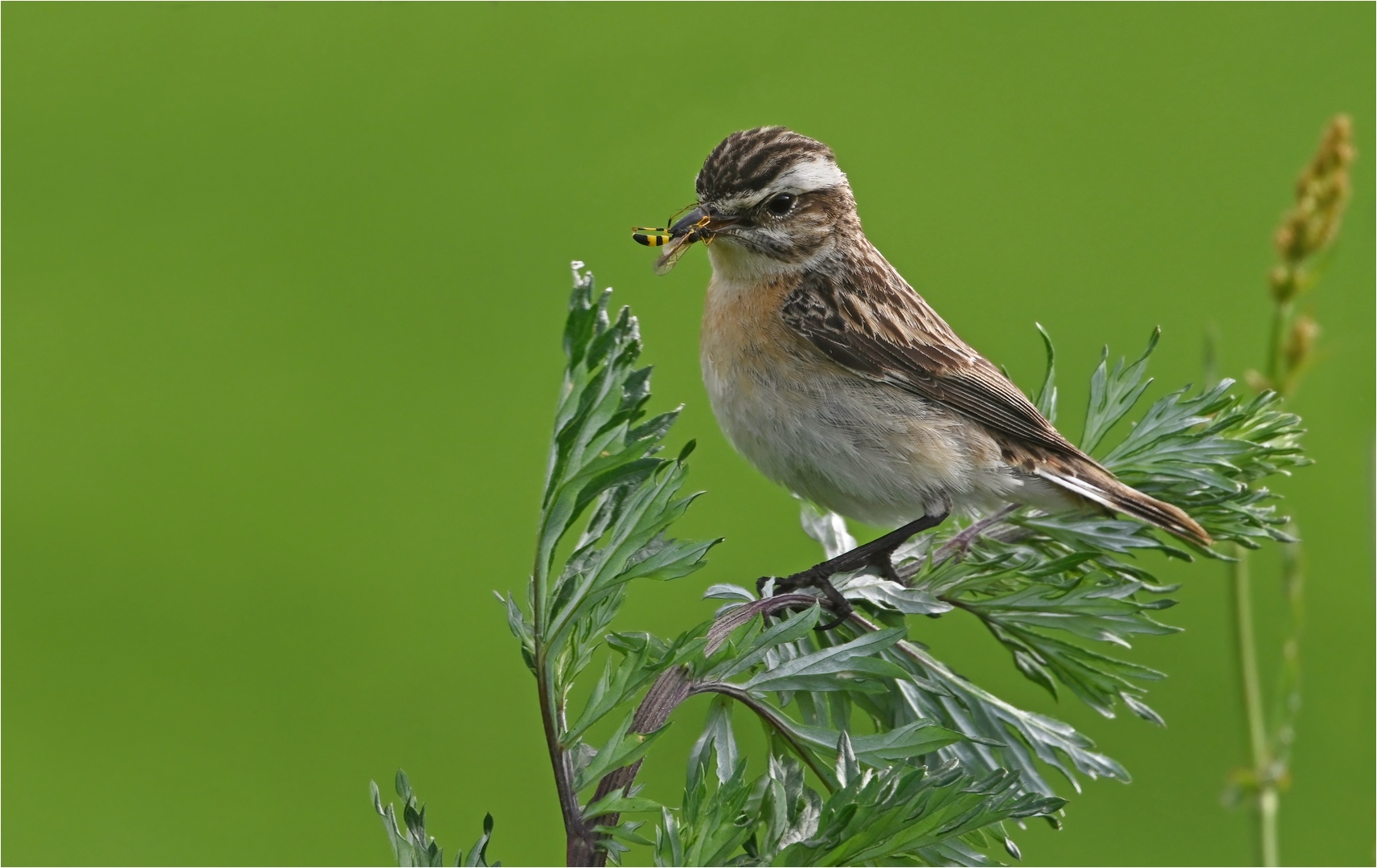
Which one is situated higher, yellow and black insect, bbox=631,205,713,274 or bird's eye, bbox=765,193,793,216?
bird's eye, bbox=765,193,793,216

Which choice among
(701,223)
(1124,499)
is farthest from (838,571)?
(701,223)

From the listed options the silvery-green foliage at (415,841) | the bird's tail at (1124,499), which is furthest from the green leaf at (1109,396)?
the silvery-green foliage at (415,841)

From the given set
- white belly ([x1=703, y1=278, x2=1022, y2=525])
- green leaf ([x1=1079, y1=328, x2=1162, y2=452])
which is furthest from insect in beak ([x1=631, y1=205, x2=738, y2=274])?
green leaf ([x1=1079, y1=328, x2=1162, y2=452])

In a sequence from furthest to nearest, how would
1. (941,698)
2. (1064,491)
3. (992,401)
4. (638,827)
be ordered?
(992,401) < (1064,491) < (941,698) < (638,827)

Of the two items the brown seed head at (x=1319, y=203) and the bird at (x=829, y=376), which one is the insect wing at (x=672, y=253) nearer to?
the bird at (x=829, y=376)

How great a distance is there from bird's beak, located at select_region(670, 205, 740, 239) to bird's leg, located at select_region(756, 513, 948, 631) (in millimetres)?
950

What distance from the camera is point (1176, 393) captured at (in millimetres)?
2562

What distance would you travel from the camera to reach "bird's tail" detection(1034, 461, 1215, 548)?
2.52 m

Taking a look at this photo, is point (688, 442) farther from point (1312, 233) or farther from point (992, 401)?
point (1312, 233)

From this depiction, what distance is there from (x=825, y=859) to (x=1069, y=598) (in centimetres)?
78

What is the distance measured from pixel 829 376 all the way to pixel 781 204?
1.68 ft

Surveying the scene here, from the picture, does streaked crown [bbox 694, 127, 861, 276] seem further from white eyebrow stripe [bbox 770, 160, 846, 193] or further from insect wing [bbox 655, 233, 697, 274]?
insect wing [bbox 655, 233, 697, 274]

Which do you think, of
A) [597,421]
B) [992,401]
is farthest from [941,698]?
[992,401]

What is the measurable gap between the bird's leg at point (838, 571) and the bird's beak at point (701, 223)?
95 cm
